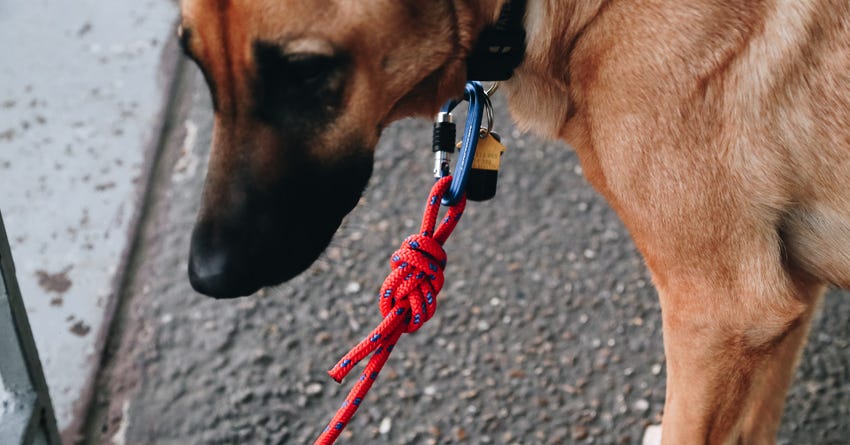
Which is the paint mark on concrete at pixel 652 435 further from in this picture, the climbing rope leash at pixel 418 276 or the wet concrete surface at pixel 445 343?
the climbing rope leash at pixel 418 276

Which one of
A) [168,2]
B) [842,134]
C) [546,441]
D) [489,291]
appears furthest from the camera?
[168,2]

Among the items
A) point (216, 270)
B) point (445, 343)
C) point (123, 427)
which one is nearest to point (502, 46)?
point (216, 270)

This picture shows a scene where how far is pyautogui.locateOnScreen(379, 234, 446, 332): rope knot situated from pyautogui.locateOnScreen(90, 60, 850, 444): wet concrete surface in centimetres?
45

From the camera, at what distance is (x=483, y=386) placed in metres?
2.41

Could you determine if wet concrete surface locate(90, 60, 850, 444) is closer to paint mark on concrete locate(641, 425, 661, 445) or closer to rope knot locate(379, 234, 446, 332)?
paint mark on concrete locate(641, 425, 661, 445)

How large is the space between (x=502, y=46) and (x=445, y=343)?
3.44 feet

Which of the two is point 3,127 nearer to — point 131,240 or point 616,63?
point 131,240

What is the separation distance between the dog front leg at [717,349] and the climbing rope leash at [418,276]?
0.46m

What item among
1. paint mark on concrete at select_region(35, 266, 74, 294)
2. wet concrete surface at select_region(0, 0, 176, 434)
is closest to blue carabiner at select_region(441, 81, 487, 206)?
wet concrete surface at select_region(0, 0, 176, 434)

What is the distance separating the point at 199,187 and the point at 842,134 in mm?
2039

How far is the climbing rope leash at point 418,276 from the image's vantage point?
1829 mm

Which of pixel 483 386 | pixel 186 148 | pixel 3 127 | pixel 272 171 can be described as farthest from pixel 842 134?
pixel 3 127

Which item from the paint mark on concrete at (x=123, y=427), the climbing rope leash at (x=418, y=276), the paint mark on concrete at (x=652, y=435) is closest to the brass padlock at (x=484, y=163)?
the climbing rope leash at (x=418, y=276)

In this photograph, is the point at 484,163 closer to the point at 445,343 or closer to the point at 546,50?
the point at 546,50
